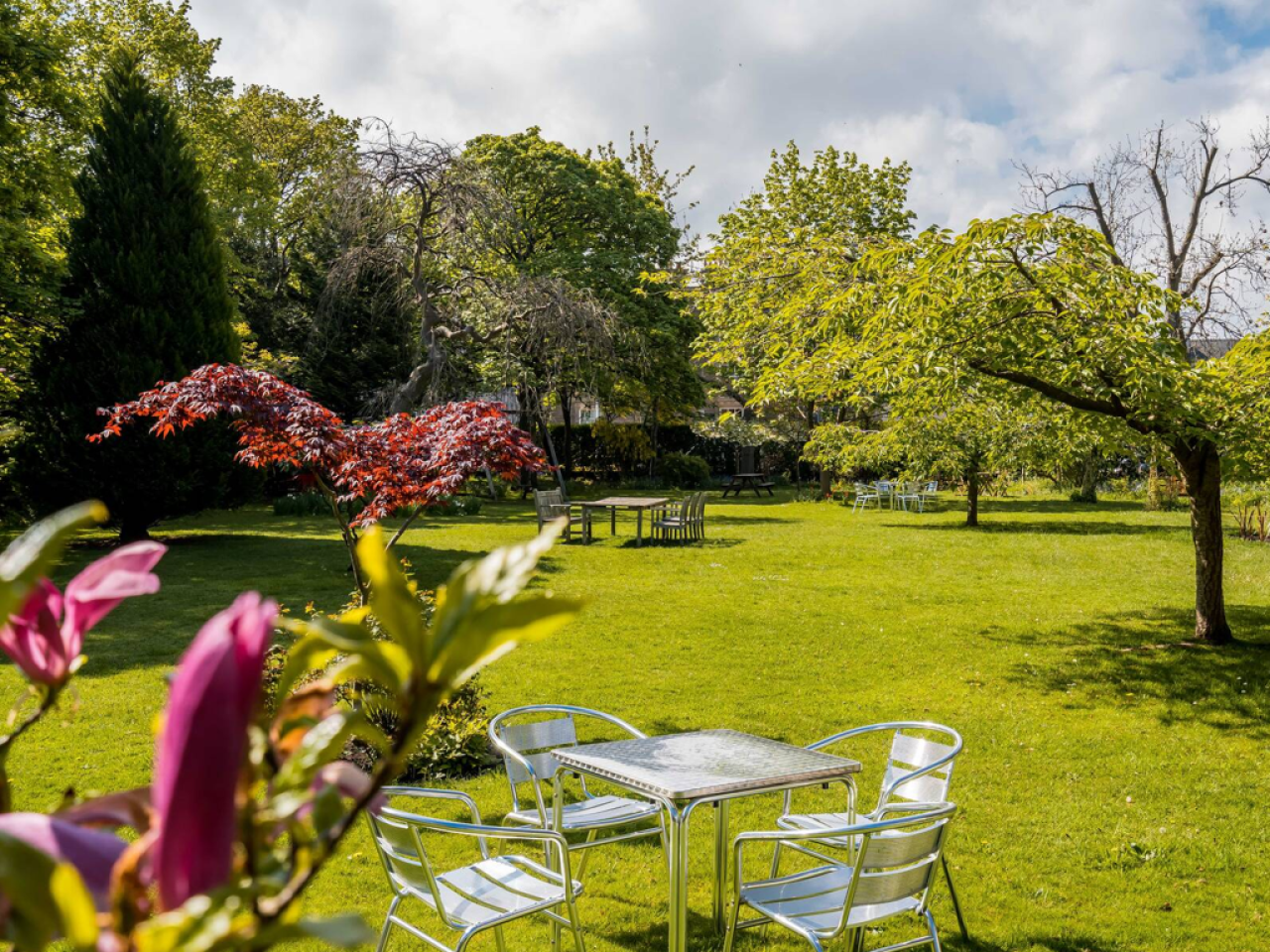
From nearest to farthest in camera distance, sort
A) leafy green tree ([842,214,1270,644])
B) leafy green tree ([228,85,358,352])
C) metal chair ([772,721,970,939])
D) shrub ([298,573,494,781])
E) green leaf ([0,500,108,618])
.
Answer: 1. green leaf ([0,500,108,618])
2. metal chair ([772,721,970,939])
3. shrub ([298,573,494,781])
4. leafy green tree ([842,214,1270,644])
5. leafy green tree ([228,85,358,352])

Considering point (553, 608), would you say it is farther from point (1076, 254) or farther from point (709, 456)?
point (709, 456)

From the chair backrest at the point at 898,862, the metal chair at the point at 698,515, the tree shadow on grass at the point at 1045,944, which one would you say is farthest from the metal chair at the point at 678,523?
the chair backrest at the point at 898,862

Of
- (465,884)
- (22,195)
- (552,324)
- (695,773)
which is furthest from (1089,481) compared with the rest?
(465,884)

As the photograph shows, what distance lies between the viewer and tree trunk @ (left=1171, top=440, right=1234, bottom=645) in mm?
9391

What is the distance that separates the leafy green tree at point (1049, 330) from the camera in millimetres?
7699

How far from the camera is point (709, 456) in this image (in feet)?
120

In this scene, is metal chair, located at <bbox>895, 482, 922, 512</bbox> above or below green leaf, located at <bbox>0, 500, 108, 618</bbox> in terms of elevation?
below

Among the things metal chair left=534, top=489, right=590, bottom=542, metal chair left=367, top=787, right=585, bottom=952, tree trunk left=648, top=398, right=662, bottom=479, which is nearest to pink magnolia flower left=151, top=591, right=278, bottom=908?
metal chair left=367, top=787, right=585, bottom=952

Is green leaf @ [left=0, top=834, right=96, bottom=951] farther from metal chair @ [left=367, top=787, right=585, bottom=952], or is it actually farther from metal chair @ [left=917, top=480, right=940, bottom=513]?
metal chair @ [left=917, top=480, right=940, bottom=513]

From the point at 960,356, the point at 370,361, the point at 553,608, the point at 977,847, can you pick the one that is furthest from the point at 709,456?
the point at 553,608

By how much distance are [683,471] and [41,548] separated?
32.9 meters

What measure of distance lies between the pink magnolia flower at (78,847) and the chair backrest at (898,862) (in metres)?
3.39

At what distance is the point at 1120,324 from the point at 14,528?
63.5 feet

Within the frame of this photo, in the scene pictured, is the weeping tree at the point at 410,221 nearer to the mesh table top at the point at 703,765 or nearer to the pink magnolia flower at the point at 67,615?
the mesh table top at the point at 703,765
